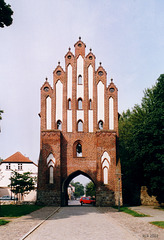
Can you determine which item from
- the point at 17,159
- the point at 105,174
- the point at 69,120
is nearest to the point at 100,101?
the point at 69,120

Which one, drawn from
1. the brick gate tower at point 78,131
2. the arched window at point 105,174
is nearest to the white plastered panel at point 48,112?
the brick gate tower at point 78,131

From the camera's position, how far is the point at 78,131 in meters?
31.0

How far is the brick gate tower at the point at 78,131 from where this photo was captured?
94.8 ft

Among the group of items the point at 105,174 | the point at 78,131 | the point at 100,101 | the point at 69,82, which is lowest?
the point at 105,174

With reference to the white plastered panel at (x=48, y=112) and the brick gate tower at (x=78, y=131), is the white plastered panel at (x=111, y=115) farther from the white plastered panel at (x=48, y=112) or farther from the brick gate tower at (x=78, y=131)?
the white plastered panel at (x=48, y=112)

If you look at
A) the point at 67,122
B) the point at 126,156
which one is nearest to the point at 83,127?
the point at 67,122

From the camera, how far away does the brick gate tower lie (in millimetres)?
28906

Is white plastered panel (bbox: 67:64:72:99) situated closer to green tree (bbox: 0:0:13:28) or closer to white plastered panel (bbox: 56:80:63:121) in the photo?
white plastered panel (bbox: 56:80:63:121)

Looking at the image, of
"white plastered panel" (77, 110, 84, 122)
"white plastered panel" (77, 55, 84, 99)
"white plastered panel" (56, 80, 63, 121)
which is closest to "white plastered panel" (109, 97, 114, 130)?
"white plastered panel" (77, 110, 84, 122)

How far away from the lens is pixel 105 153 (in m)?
29.4

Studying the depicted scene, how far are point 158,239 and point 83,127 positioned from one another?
21136mm

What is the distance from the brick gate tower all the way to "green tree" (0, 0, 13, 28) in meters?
15.0

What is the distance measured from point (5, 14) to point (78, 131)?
1676 cm

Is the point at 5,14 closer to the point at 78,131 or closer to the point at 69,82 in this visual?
the point at 69,82
